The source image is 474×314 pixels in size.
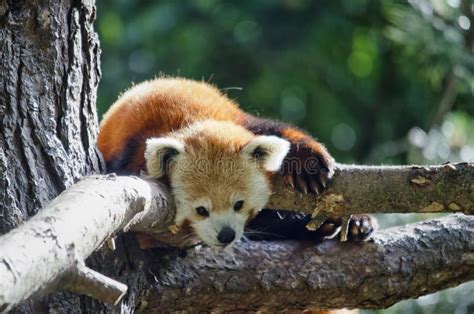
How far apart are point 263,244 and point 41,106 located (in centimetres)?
104

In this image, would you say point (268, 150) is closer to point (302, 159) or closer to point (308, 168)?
point (302, 159)

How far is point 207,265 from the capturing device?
11.1 ft

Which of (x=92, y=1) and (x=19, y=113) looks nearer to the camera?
(x=19, y=113)

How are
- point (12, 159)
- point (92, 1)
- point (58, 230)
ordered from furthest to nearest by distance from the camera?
point (92, 1) → point (12, 159) → point (58, 230)

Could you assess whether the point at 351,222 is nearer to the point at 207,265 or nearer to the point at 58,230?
the point at 207,265

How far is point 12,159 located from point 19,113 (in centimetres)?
15

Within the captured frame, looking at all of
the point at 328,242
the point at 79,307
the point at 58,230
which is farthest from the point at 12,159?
the point at 328,242

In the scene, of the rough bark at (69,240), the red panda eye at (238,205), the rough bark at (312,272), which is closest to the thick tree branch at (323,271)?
the rough bark at (312,272)

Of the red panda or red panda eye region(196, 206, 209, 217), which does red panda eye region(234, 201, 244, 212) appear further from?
red panda eye region(196, 206, 209, 217)

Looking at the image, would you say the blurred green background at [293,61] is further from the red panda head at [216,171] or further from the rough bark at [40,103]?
the rough bark at [40,103]

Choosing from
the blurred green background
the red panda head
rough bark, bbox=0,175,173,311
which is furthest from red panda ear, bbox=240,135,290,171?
the blurred green background

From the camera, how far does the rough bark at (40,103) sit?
2.77m

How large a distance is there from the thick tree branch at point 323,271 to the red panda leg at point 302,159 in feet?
1.03

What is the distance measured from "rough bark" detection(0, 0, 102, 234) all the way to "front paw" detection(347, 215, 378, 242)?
1.04 meters
